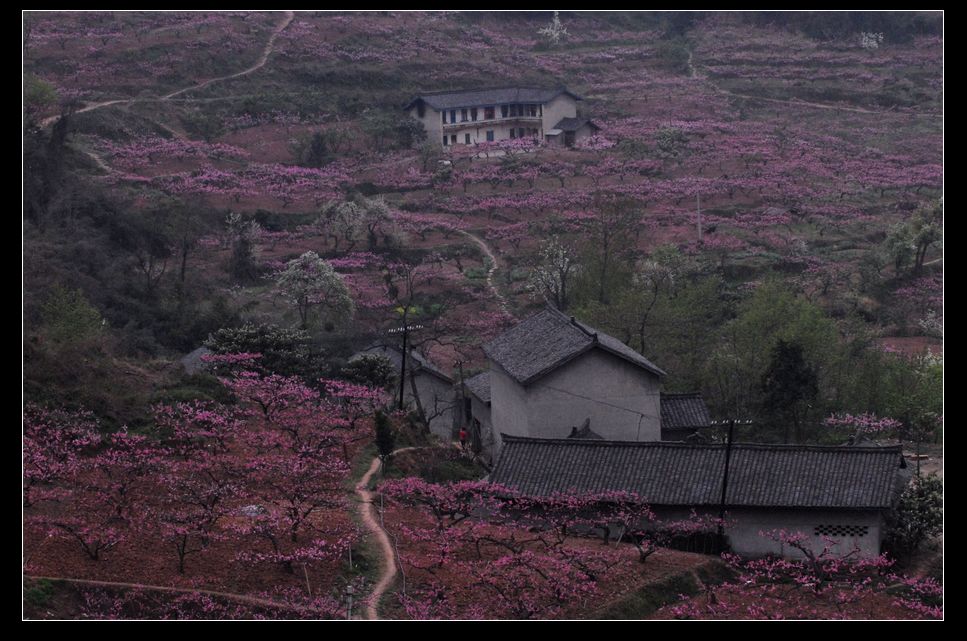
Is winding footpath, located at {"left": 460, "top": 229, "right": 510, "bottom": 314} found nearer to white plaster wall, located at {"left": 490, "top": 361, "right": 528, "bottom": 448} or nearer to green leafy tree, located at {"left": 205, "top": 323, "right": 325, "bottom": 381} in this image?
white plaster wall, located at {"left": 490, "top": 361, "right": 528, "bottom": 448}

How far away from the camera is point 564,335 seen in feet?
135

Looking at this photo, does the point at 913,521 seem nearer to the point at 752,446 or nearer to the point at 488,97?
the point at 752,446

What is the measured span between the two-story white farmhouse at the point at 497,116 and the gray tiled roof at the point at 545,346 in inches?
2167

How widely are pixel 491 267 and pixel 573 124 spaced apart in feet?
92.0

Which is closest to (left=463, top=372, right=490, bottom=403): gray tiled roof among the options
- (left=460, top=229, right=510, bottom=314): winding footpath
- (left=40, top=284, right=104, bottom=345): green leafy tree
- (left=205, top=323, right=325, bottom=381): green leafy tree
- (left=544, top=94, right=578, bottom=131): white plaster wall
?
(left=205, top=323, right=325, bottom=381): green leafy tree

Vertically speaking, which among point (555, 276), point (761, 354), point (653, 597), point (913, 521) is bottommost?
point (653, 597)

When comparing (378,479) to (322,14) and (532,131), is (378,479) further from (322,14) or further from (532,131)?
(322,14)

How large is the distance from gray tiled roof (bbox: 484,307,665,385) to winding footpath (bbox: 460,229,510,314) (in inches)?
882

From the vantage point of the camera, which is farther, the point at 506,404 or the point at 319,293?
the point at 319,293

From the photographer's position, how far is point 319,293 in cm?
6262

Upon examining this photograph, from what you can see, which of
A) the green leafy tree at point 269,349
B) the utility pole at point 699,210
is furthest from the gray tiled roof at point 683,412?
the utility pole at point 699,210

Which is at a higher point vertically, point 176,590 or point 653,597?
point 176,590

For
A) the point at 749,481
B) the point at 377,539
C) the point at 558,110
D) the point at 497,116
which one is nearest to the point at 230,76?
the point at 497,116

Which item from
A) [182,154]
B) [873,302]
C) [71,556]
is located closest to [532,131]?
[182,154]
